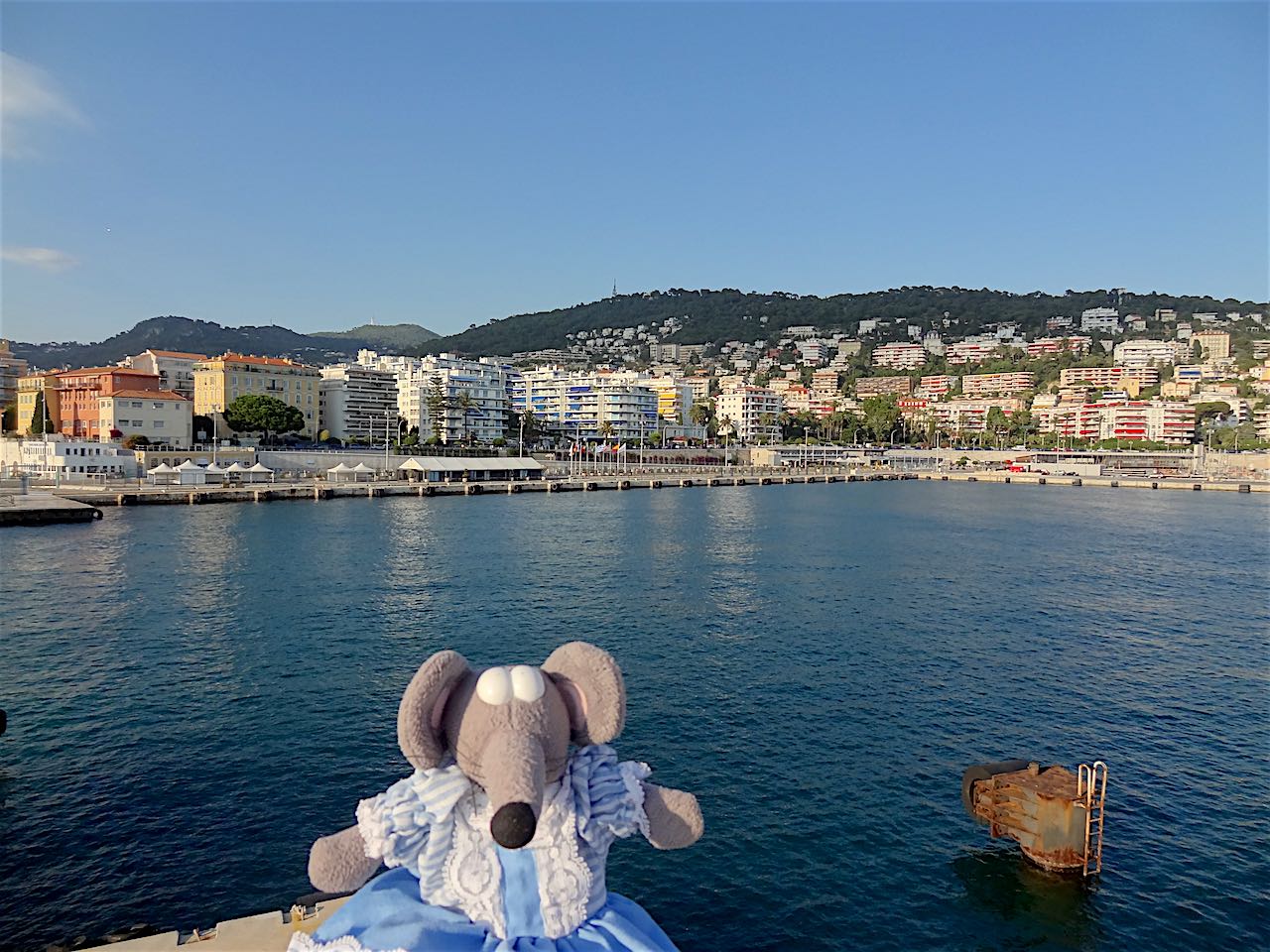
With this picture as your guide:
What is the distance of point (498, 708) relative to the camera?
3213 mm

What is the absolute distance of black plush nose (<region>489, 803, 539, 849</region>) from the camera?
9.48 feet

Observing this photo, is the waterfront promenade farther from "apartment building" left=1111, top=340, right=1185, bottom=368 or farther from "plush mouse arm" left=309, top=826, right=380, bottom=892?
"apartment building" left=1111, top=340, right=1185, bottom=368

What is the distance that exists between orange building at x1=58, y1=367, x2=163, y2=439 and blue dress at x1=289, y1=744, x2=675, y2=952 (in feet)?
268

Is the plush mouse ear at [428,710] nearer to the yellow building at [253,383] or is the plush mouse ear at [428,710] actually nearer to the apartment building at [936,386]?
the yellow building at [253,383]

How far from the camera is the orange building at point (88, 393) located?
243ft

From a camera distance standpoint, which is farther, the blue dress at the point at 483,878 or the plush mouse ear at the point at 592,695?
the plush mouse ear at the point at 592,695

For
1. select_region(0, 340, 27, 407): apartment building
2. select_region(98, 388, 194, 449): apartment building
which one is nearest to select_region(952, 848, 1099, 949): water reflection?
select_region(98, 388, 194, 449): apartment building

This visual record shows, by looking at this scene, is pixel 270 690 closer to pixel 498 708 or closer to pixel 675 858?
pixel 675 858

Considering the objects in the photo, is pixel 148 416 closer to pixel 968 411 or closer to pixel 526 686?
pixel 526 686

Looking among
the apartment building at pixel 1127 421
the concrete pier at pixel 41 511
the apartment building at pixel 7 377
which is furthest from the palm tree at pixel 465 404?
the apartment building at pixel 1127 421

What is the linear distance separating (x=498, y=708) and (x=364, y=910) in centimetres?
95

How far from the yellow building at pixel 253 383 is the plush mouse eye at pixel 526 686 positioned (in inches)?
3402

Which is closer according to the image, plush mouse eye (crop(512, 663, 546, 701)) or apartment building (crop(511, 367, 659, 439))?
plush mouse eye (crop(512, 663, 546, 701))

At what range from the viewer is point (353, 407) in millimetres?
102750
